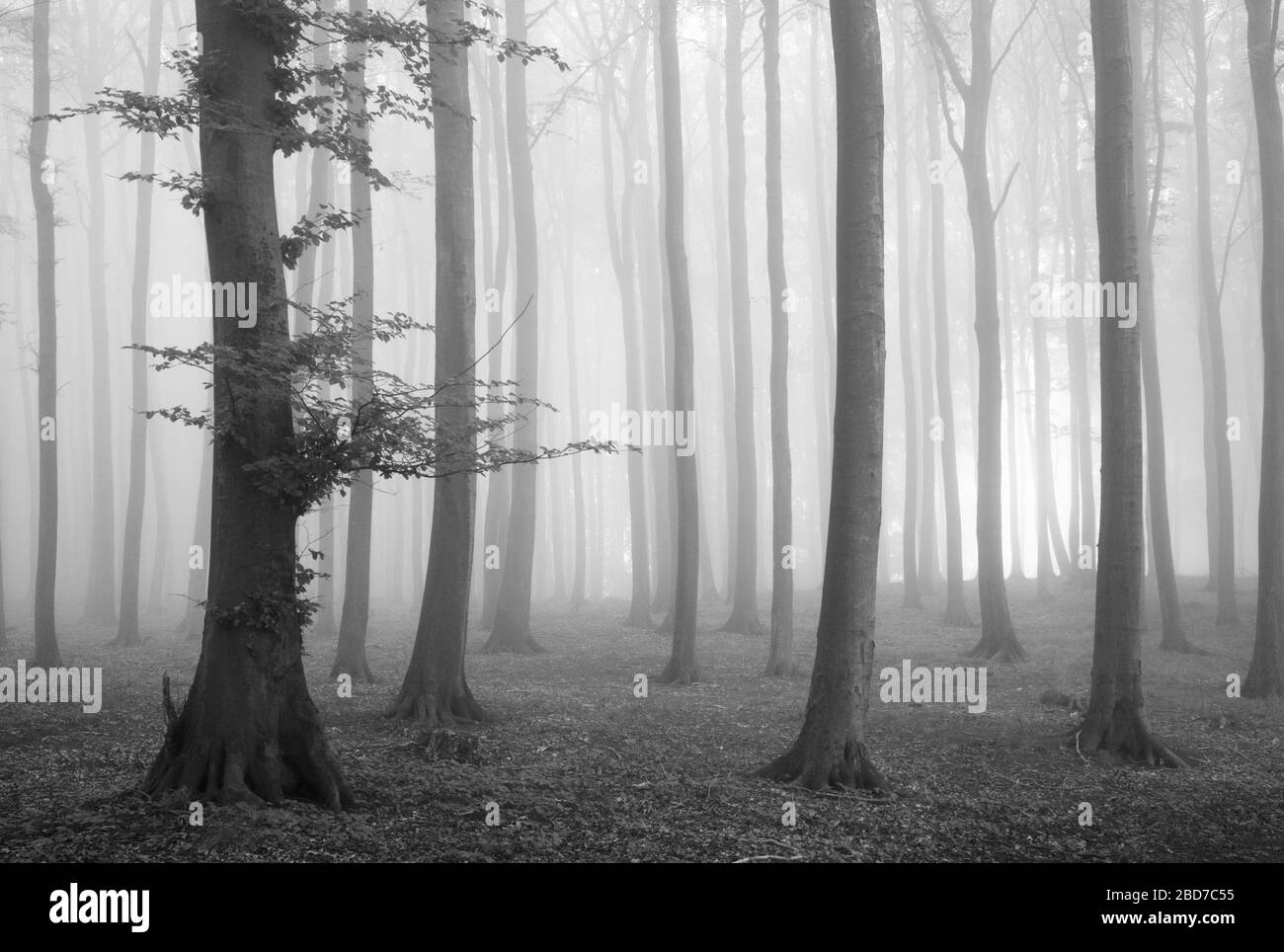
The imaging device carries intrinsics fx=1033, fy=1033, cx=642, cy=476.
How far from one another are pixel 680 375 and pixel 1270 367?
26.4 feet

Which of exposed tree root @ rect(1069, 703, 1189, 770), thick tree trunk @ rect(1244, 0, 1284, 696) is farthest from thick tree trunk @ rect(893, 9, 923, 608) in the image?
exposed tree root @ rect(1069, 703, 1189, 770)

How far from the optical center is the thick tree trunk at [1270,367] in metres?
12.9

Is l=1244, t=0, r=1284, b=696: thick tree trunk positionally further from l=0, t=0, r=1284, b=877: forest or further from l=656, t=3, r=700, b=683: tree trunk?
l=656, t=3, r=700, b=683: tree trunk

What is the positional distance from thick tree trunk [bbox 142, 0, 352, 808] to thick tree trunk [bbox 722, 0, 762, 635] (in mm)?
13594

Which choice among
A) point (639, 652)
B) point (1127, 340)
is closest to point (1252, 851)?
point (1127, 340)

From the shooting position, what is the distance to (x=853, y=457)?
883 centimetres

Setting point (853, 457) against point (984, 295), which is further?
point (984, 295)

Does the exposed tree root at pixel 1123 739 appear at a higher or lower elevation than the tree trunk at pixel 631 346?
lower

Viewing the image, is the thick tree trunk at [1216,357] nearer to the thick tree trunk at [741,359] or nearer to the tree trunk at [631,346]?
the thick tree trunk at [741,359]

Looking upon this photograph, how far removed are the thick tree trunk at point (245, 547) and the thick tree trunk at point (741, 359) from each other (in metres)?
13.6

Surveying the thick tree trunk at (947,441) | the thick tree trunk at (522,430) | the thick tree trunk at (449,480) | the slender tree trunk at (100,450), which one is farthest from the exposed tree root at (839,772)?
the slender tree trunk at (100,450)

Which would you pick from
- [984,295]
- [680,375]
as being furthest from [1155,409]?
[680,375]

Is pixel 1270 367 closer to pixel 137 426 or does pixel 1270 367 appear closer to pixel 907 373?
pixel 907 373

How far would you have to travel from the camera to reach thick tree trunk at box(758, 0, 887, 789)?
870cm
